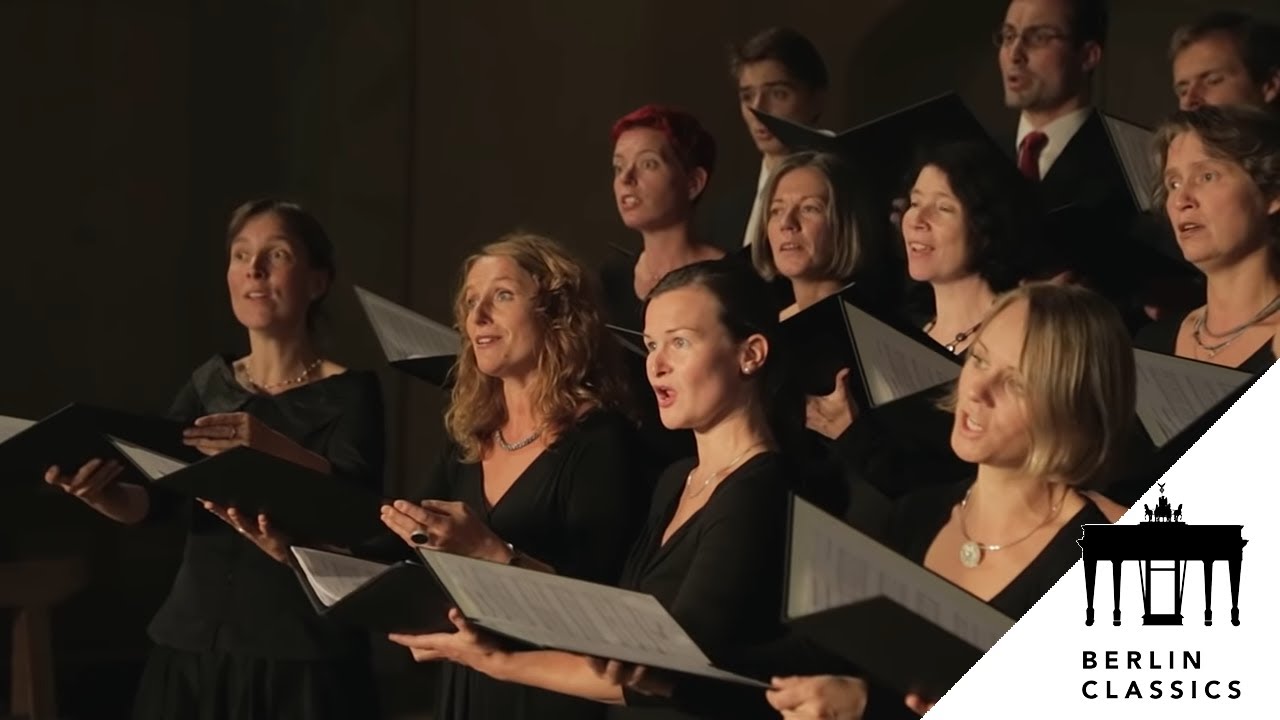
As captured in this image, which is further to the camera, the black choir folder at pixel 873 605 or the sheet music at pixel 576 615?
the sheet music at pixel 576 615

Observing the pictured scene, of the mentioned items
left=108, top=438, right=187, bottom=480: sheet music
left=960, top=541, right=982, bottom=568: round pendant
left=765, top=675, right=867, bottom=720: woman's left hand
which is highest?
left=108, top=438, right=187, bottom=480: sheet music

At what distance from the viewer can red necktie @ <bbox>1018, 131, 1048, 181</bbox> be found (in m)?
3.94

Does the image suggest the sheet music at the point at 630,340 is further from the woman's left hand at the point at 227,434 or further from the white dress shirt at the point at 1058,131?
the white dress shirt at the point at 1058,131

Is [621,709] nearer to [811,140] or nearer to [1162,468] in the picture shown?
[1162,468]

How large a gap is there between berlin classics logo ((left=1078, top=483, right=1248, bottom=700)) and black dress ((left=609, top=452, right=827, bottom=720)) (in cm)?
44

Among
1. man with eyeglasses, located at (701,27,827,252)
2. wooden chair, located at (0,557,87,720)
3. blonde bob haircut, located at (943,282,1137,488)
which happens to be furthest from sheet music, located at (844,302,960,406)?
wooden chair, located at (0,557,87,720)

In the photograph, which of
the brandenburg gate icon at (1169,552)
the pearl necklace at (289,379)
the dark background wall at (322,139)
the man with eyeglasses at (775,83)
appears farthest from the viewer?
the dark background wall at (322,139)

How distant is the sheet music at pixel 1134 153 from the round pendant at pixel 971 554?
1.10 metres

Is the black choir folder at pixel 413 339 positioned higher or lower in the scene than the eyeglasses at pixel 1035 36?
lower

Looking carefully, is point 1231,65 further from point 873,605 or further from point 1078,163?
point 873,605

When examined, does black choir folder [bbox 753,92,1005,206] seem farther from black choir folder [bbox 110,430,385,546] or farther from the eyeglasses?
black choir folder [bbox 110,430,385,546]

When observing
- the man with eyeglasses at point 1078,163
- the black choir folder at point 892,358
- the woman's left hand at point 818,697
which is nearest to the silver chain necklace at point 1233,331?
the man with eyeglasses at point 1078,163

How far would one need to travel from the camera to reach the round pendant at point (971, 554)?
2.48 m

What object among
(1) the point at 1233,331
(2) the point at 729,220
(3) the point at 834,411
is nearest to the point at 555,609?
(3) the point at 834,411
